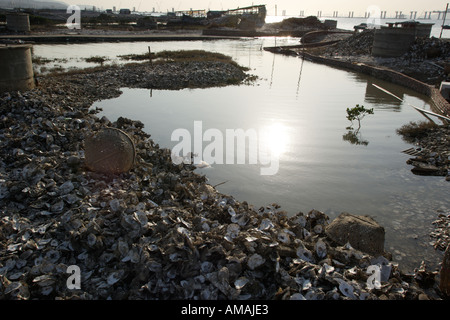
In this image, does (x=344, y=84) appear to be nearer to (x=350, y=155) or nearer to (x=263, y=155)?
(x=350, y=155)

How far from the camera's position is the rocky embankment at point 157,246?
392cm

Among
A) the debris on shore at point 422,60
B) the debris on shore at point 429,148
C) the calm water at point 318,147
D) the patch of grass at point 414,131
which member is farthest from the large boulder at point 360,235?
the debris on shore at point 422,60

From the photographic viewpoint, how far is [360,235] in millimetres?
5453

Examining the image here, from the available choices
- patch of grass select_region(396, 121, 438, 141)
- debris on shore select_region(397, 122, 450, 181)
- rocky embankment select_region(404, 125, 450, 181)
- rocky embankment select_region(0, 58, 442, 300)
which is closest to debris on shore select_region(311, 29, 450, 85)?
patch of grass select_region(396, 121, 438, 141)

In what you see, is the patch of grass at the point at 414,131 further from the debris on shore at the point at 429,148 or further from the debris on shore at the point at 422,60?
the debris on shore at the point at 422,60

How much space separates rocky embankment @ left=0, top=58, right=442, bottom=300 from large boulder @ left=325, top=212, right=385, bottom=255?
190mm

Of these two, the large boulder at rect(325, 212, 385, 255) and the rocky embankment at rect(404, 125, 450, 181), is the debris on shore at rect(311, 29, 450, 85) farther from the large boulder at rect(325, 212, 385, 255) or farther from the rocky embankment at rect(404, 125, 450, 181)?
the large boulder at rect(325, 212, 385, 255)

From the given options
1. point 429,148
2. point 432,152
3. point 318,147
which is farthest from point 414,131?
point 318,147

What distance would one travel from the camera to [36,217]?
532 centimetres

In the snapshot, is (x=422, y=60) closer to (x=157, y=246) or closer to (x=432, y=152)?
(x=432, y=152)

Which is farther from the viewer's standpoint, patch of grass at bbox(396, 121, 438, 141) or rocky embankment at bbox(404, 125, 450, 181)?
patch of grass at bbox(396, 121, 438, 141)

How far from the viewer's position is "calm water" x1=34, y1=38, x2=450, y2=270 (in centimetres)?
713

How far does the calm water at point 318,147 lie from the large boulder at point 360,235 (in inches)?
23.6

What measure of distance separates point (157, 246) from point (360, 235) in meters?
3.53
